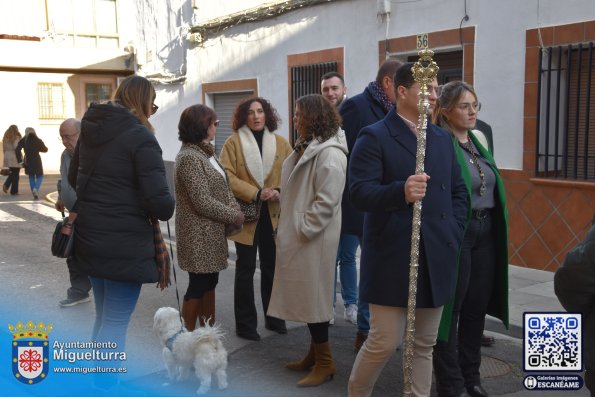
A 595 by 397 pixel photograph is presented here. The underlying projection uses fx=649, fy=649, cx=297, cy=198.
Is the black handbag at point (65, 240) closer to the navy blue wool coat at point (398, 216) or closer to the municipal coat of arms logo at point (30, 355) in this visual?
the municipal coat of arms logo at point (30, 355)

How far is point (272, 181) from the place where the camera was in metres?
5.41

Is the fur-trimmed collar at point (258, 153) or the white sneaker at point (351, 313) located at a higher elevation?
the fur-trimmed collar at point (258, 153)

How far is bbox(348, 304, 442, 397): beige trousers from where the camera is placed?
338cm

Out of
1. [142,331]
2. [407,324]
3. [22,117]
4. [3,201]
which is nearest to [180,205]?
[142,331]

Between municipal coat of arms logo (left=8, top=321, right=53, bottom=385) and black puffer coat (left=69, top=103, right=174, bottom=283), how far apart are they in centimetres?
65

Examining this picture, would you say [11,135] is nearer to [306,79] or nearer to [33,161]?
[33,161]

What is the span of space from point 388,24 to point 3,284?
20.2 ft

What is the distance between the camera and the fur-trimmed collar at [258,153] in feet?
17.4

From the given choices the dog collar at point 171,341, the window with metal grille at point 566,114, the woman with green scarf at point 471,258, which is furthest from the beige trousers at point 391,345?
the window with metal grille at point 566,114

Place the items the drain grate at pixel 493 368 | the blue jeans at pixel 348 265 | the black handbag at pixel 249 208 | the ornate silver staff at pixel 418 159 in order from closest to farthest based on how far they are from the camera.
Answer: the ornate silver staff at pixel 418 159, the drain grate at pixel 493 368, the black handbag at pixel 249 208, the blue jeans at pixel 348 265

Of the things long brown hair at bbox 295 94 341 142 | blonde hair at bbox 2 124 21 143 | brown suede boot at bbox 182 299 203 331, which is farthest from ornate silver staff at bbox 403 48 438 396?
blonde hair at bbox 2 124 21 143

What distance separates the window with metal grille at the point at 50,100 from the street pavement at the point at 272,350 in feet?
61.5

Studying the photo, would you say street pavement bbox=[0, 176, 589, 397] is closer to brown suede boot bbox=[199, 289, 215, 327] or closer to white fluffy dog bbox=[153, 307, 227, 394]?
white fluffy dog bbox=[153, 307, 227, 394]

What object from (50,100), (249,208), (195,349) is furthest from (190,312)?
(50,100)
